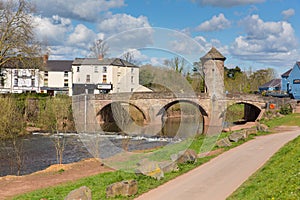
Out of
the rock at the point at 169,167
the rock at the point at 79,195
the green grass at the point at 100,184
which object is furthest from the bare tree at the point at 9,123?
the rock at the point at 79,195

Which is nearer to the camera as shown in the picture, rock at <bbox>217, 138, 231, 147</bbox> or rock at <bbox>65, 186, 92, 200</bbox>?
rock at <bbox>65, 186, 92, 200</bbox>

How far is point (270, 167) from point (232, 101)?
30980mm

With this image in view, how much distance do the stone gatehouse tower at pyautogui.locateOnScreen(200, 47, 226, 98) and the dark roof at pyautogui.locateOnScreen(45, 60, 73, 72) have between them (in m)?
29.1

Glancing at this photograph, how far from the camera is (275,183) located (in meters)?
11.1

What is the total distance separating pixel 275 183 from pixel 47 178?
9957 millimetres

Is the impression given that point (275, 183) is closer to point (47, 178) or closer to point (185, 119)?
point (47, 178)

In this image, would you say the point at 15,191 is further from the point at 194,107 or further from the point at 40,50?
the point at 194,107

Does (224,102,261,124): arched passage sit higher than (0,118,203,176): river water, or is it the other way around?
(224,102,261,124): arched passage

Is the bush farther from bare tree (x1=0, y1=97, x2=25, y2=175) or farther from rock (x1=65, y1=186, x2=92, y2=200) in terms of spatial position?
rock (x1=65, y1=186, x2=92, y2=200)

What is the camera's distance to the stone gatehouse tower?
41969 mm

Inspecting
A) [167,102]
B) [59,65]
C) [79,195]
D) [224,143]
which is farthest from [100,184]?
[59,65]

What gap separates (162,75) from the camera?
57.2ft

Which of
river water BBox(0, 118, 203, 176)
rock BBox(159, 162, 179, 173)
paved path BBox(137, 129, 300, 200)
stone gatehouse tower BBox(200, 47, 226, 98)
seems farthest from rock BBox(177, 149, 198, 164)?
stone gatehouse tower BBox(200, 47, 226, 98)

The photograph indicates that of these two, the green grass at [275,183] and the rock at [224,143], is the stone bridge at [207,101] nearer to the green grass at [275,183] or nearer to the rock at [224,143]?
the rock at [224,143]
